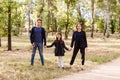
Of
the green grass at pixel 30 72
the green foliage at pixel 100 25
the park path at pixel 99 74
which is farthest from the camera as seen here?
the green foliage at pixel 100 25

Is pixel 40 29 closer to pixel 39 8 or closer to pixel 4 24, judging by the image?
pixel 4 24

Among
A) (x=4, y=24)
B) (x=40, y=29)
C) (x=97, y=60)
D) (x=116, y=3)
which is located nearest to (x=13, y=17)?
(x=4, y=24)

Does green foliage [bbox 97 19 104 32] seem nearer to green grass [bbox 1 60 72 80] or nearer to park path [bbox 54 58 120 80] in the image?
park path [bbox 54 58 120 80]

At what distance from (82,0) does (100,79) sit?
53818 mm

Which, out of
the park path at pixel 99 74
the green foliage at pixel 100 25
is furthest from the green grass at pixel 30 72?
the green foliage at pixel 100 25

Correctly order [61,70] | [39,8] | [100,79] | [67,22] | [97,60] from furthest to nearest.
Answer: [39,8]
[67,22]
[97,60]
[61,70]
[100,79]

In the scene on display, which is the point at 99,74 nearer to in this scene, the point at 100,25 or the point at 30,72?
the point at 30,72

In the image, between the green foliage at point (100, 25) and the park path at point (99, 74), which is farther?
the green foliage at point (100, 25)

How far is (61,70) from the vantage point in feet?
55.1

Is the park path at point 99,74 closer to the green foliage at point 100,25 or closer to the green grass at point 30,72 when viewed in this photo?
the green grass at point 30,72

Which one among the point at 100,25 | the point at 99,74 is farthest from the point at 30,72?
the point at 100,25

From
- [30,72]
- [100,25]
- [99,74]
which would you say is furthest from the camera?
[100,25]

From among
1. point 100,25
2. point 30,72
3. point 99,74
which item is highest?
point 100,25

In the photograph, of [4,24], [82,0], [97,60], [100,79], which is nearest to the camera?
[100,79]
